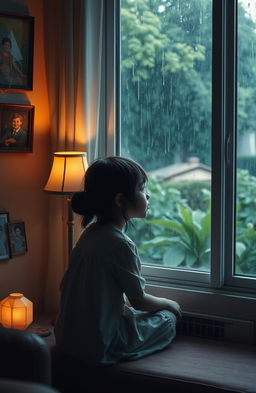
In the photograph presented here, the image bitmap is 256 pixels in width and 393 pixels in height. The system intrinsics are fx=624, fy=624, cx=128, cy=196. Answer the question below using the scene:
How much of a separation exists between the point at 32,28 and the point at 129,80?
545 millimetres

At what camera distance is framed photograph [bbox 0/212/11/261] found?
3.01 m

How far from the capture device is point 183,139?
10.1 ft

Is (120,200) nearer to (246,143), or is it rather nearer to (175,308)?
(175,308)

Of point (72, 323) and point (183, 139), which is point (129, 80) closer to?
point (183, 139)

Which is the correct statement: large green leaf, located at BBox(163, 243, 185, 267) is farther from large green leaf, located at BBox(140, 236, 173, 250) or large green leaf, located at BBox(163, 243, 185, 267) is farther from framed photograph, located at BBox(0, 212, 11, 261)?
framed photograph, located at BBox(0, 212, 11, 261)

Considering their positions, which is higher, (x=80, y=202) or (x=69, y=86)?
(x=69, y=86)

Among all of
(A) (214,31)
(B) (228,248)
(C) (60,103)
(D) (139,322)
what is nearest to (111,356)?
(D) (139,322)

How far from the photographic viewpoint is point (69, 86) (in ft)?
10.0

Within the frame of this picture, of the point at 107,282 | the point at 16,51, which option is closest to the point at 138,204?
the point at 107,282

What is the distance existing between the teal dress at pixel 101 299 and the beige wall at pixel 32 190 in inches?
25.2

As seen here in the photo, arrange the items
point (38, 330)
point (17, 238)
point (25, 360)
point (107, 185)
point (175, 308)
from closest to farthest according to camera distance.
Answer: point (25, 360) → point (107, 185) → point (175, 308) → point (38, 330) → point (17, 238)

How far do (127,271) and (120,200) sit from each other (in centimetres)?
30

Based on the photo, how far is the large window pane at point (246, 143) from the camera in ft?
9.29

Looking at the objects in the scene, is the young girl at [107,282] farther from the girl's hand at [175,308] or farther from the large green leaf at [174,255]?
the large green leaf at [174,255]
